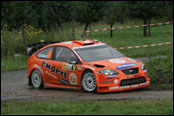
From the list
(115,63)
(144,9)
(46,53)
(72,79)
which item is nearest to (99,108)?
(115,63)

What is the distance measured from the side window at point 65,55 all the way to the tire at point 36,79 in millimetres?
1002

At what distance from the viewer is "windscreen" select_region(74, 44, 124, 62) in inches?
550

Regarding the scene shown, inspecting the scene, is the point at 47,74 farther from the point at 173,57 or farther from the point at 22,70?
the point at 22,70

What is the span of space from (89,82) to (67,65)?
44.0 inches

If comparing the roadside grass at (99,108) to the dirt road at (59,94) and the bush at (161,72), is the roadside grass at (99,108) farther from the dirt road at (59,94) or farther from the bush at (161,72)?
the bush at (161,72)

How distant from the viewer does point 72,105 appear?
10.5 meters

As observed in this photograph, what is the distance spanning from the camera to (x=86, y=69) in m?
13.5

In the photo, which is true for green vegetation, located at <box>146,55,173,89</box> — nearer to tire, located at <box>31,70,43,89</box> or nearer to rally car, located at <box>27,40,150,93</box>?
rally car, located at <box>27,40,150,93</box>

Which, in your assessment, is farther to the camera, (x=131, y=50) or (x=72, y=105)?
(x=131, y=50)

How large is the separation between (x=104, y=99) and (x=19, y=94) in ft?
10.7

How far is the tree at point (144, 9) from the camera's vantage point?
35.4m

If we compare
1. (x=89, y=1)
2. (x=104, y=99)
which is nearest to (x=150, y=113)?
(x=104, y=99)

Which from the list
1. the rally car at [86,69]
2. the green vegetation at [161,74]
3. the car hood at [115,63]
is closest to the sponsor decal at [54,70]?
the rally car at [86,69]

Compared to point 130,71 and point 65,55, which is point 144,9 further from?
point 130,71
